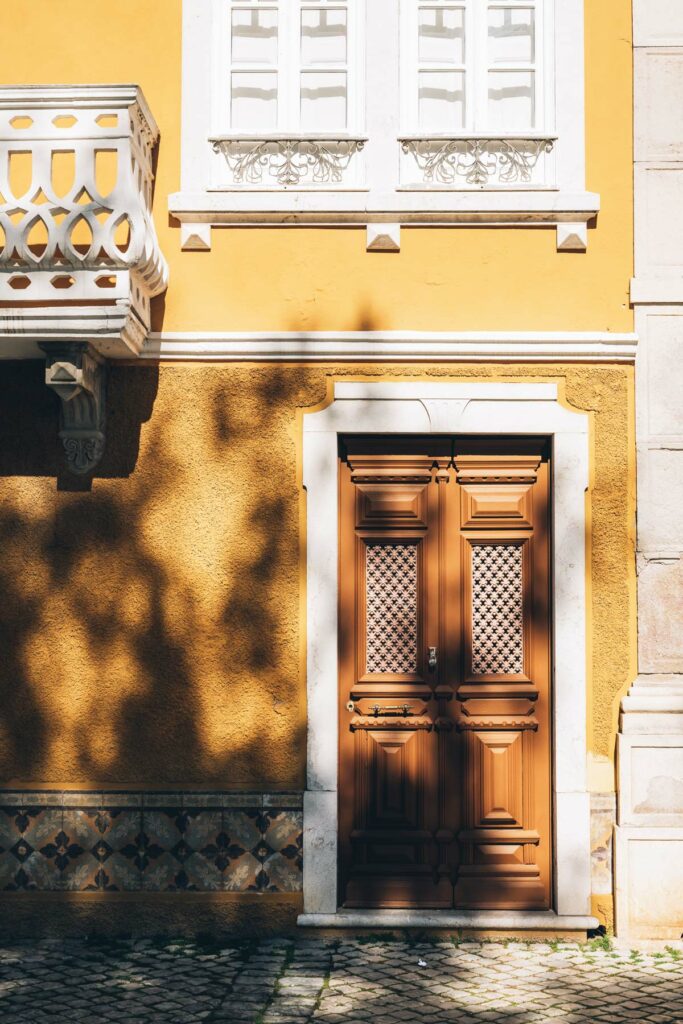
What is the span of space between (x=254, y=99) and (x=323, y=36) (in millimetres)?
575

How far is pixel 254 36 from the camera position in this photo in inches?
278

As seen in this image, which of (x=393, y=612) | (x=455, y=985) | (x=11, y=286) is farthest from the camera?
(x=393, y=612)

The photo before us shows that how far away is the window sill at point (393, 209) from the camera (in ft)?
22.1

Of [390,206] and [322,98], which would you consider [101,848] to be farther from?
[322,98]

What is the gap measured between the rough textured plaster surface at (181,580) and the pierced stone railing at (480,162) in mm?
1155

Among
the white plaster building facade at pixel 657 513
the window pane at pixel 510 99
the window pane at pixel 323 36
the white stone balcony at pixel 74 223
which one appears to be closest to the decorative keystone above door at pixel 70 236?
the white stone balcony at pixel 74 223

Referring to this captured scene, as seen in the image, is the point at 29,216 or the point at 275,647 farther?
the point at 275,647

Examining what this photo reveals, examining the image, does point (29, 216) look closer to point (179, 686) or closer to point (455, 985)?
point (179, 686)

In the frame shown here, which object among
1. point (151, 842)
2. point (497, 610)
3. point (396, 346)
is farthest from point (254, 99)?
point (151, 842)

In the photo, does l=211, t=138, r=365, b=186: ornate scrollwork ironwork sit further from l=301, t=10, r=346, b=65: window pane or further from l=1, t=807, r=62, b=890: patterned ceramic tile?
l=1, t=807, r=62, b=890: patterned ceramic tile

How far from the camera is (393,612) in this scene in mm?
6855

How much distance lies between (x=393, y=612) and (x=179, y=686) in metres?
1.33

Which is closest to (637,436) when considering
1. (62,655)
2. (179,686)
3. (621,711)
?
(621,711)

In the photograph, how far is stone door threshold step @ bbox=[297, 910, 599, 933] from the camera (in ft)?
21.5
